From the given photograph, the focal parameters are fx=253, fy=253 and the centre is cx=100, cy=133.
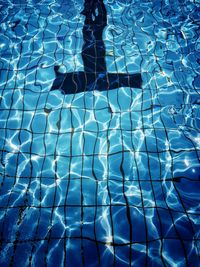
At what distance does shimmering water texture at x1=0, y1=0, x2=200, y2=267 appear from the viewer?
3.17m

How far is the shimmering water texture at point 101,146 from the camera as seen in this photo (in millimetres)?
3172

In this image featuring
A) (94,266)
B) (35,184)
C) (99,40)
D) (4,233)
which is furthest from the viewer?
(99,40)

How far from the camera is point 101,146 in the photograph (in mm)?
4012

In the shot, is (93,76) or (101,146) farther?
(93,76)

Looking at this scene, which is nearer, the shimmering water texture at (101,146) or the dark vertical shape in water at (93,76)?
the shimmering water texture at (101,146)

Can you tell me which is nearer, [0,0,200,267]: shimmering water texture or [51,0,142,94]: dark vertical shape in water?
[0,0,200,267]: shimmering water texture

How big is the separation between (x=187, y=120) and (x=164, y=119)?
15.3 inches

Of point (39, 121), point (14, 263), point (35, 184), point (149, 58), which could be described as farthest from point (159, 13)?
point (14, 263)

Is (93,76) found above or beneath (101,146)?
above

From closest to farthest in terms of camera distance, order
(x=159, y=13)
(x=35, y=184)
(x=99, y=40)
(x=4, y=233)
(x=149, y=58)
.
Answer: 1. (x=4, y=233)
2. (x=35, y=184)
3. (x=149, y=58)
4. (x=99, y=40)
5. (x=159, y=13)

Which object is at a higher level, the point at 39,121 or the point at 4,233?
the point at 39,121

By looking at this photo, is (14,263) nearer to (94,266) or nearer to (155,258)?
(94,266)

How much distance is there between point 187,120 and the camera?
169 inches

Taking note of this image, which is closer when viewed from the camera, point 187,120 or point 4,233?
point 4,233
